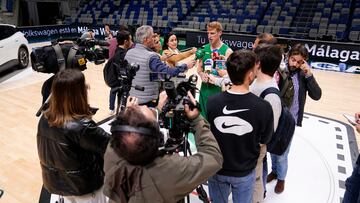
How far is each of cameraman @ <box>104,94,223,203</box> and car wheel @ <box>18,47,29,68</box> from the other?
764 centimetres

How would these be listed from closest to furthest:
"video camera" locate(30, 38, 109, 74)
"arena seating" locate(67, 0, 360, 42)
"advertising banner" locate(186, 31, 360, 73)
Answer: "video camera" locate(30, 38, 109, 74)
"advertising banner" locate(186, 31, 360, 73)
"arena seating" locate(67, 0, 360, 42)

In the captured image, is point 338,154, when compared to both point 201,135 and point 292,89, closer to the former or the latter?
point 292,89

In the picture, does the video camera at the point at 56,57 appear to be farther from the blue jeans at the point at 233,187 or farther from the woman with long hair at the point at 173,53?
the blue jeans at the point at 233,187

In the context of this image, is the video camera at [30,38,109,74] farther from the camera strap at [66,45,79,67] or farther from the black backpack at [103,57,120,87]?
the black backpack at [103,57,120,87]

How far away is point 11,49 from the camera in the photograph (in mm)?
7094

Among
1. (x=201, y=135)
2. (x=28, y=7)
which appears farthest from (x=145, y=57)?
(x=28, y=7)

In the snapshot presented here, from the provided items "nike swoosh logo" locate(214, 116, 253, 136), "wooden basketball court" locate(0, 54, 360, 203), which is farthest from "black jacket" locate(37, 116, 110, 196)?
"wooden basketball court" locate(0, 54, 360, 203)

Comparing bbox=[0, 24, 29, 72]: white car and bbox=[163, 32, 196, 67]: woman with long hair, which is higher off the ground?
bbox=[163, 32, 196, 67]: woman with long hair

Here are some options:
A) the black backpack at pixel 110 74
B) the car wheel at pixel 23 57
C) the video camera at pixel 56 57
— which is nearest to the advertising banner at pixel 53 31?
the car wheel at pixel 23 57

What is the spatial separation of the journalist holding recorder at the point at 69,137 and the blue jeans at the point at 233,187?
81cm

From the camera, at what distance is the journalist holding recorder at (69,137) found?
5.40 feet

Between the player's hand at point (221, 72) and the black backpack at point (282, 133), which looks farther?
the player's hand at point (221, 72)

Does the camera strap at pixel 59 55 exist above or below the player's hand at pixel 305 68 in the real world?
above

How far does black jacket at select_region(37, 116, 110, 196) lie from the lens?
165 cm
